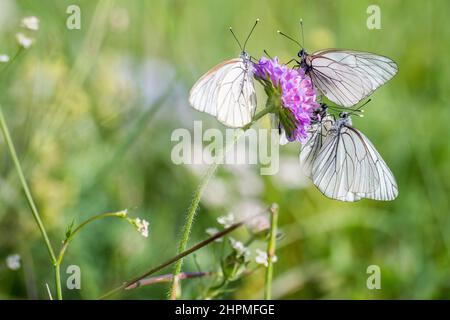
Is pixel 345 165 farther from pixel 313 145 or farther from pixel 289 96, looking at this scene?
pixel 289 96

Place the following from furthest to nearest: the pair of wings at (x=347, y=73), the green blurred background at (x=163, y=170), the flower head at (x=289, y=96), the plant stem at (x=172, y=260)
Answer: the green blurred background at (x=163, y=170) < the pair of wings at (x=347, y=73) < the flower head at (x=289, y=96) < the plant stem at (x=172, y=260)

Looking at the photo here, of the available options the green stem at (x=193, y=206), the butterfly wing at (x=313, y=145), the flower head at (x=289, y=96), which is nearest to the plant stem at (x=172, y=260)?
the green stem at (x=193, y=206)

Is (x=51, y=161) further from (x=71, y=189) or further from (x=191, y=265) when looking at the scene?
(x=191, y=265)

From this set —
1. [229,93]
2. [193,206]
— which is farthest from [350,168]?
[193,206]

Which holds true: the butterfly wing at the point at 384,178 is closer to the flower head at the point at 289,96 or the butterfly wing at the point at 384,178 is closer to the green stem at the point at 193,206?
the flower head at the point at 289,96

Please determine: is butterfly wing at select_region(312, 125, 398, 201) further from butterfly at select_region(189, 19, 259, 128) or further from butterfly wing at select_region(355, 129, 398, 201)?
butterfly at select_region(189, 19, 259, 128)

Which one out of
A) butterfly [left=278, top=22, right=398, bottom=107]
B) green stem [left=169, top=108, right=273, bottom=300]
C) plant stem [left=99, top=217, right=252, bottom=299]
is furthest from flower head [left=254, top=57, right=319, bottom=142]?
plant stem [left=99, top=217, right=252, bottom=299]

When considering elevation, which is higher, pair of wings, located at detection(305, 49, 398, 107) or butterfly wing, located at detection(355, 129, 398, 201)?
pair of wings, located at detection(305, 49, 398, 107)
